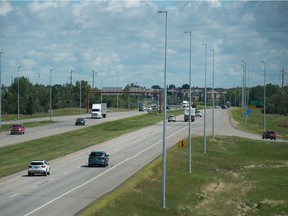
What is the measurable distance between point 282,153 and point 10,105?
122 metres

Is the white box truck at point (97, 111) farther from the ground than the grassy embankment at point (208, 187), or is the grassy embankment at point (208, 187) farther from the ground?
the white box truck at point (97, 111)

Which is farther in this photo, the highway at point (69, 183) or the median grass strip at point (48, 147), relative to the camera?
the median grass strip at point (48, 147)

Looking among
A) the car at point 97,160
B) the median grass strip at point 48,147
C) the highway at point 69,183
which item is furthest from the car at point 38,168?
the car at point 97,160

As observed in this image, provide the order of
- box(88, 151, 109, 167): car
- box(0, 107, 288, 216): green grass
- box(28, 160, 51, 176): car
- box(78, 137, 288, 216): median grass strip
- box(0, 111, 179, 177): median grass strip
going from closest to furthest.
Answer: box(78, 137, 288, 216): median grass strip < box(0, 107, 288, 216): green grass < box(28, 160, 51, 176): car < box(88, 151, 109, 167): car < box(0, 111, 179, 177): median grass strip

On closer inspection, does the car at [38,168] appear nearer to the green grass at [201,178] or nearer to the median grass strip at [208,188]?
the green grass at [201,178]

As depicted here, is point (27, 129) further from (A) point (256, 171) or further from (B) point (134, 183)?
(B) point (134, 183)

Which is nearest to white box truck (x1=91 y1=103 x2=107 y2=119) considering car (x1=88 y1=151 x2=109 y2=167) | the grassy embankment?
the grassy embankment

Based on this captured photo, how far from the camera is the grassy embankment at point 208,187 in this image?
1432 inches

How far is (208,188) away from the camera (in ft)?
161

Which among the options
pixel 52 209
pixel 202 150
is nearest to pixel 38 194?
pixel 52 209

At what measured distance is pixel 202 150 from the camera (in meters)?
76.7

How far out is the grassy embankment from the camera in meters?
36.4

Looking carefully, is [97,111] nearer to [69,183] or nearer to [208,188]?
[208,188]

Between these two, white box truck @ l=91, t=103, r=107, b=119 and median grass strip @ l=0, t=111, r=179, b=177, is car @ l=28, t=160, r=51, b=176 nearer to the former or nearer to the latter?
median grass strip @ l=0, t=111, r=179, b=177
